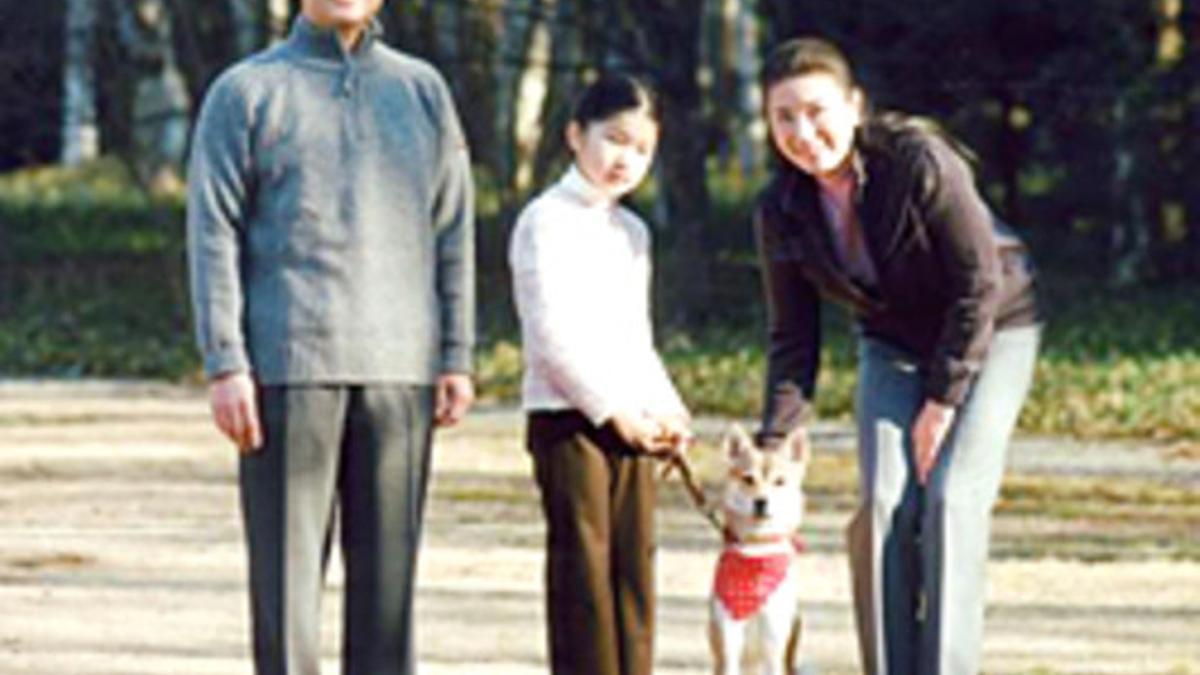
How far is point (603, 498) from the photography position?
26.1ft

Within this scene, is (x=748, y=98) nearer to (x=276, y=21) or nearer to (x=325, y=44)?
(x=276, y=21)

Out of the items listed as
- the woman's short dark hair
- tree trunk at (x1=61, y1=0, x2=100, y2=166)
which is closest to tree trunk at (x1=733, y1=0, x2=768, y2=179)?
tree trunk at (x1=61, y1=0, x2=100, y2=166)

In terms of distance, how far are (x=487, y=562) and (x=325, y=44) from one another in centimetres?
529

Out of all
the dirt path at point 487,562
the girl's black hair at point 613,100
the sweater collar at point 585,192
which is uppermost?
the girl's black hair at point 613,100

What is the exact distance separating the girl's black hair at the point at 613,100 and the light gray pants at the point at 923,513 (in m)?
0.81

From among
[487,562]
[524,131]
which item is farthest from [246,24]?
[487,562]

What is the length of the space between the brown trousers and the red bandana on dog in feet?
1.23

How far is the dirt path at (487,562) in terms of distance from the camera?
10.1 m

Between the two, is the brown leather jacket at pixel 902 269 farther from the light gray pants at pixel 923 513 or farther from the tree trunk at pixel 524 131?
the tree trunk at pixel 524 131

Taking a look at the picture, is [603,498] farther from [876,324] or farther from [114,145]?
[114,145]

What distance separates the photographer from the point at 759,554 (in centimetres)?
768

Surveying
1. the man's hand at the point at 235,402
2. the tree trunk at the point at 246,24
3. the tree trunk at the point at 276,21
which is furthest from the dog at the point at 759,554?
the tree trunk at the point at 246,24

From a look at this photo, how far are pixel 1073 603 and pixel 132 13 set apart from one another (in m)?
24.2

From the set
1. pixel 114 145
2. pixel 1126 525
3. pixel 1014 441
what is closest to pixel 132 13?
pixel 114 145
